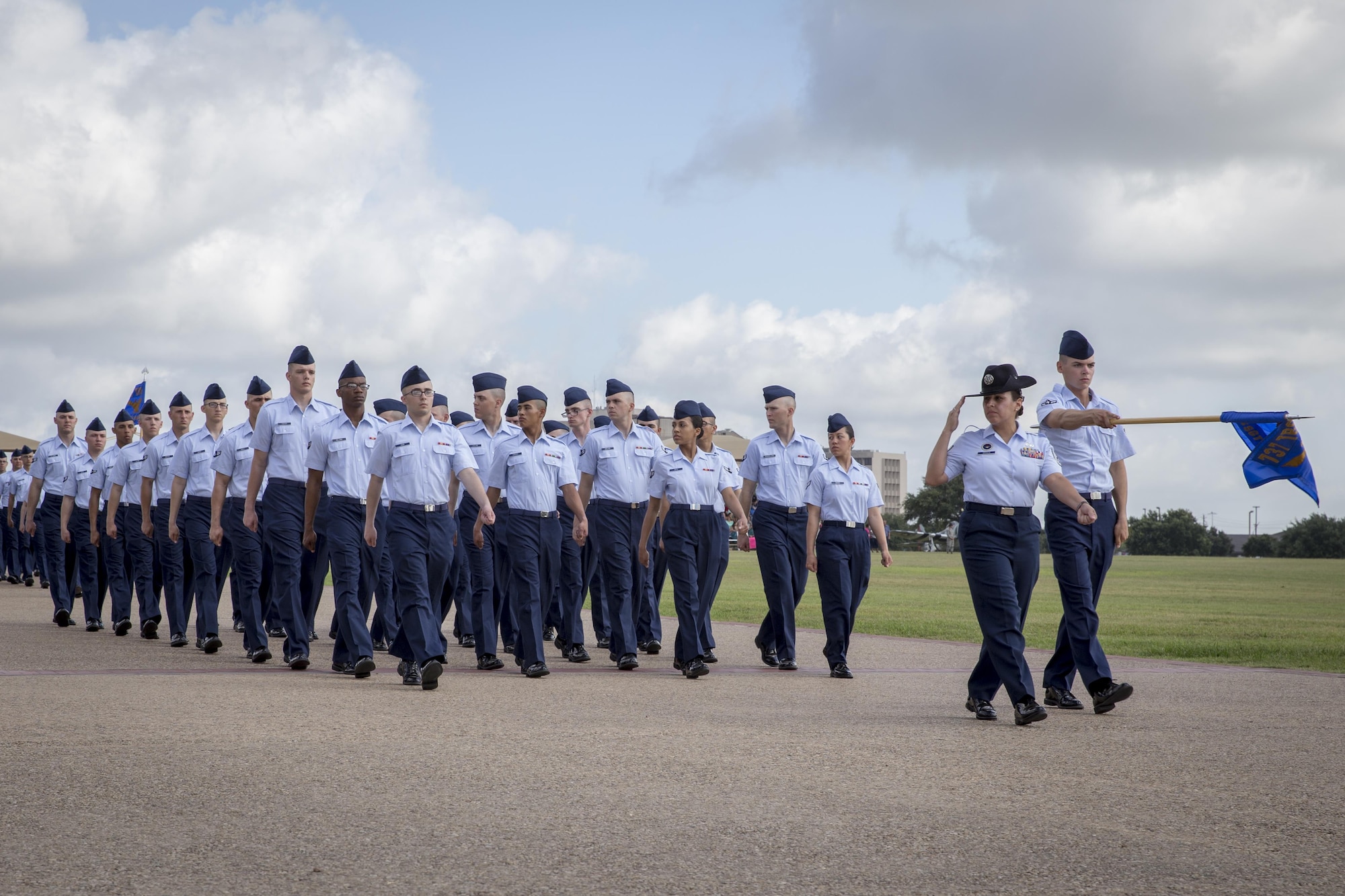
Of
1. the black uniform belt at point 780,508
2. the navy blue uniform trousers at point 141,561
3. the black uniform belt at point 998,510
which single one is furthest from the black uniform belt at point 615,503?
the navy blue uniform trousers at point 141,561

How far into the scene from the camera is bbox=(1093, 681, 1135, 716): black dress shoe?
8.87m

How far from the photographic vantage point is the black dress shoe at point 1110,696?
29.1 ft

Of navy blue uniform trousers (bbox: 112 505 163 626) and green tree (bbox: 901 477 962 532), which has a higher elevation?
green tree (bbox: 901 477 962 532)

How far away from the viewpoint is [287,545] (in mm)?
11594

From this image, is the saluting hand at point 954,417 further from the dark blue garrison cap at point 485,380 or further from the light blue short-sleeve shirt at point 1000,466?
the dark blue garrison cap at point 485,380

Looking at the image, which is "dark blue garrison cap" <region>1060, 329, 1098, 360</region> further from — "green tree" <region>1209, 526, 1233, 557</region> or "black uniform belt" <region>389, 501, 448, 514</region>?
"green tree" <region>1209, 526, 1233, 557</region>

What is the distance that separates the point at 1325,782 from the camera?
6594mm

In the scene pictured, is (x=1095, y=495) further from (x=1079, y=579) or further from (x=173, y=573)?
(x=173, y=573)

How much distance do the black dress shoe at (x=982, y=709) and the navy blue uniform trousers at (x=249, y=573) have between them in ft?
20.1

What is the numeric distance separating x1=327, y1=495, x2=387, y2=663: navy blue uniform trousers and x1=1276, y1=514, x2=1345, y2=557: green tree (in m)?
123

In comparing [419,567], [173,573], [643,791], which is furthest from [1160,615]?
[643,791]

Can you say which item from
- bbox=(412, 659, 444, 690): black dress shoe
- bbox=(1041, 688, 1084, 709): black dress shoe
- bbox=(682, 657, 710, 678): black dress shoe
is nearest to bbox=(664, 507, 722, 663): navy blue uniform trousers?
bbox=(682, 657, 710, 678): black dress shoe

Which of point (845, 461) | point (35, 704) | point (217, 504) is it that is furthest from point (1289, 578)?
point (35, 704)

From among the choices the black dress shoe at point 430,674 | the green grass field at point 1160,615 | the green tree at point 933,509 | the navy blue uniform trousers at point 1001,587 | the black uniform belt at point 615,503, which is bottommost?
the green grass field at point 1160,615
